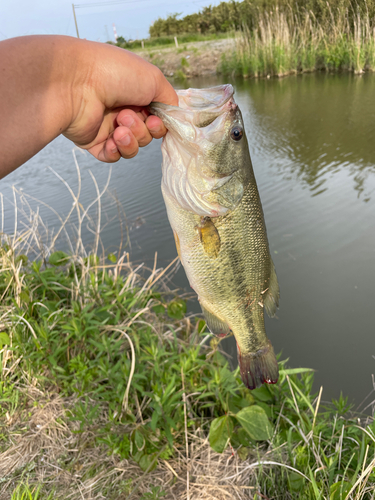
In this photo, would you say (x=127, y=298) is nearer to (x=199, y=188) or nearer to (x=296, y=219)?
(x=199, y=188)

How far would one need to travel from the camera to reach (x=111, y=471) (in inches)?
84.0

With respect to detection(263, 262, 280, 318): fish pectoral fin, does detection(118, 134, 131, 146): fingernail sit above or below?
above

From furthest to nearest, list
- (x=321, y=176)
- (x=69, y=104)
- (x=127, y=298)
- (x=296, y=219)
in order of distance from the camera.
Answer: (x=321, y=176) < (x=296, y=219) < (x=127, y=298) < (x=69, y=104)

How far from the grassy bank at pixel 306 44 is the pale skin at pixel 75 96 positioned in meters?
14.7

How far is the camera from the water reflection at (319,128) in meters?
6.91

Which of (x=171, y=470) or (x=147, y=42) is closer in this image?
(x=171, y=470)

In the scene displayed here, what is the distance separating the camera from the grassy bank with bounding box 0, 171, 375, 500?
2018mm

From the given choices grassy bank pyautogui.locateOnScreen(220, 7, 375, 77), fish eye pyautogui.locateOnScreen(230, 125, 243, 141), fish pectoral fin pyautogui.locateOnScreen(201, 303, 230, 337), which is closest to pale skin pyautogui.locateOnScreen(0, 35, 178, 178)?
fish eye pyautogui.locateOnScreen(230, 125, 243, 141)

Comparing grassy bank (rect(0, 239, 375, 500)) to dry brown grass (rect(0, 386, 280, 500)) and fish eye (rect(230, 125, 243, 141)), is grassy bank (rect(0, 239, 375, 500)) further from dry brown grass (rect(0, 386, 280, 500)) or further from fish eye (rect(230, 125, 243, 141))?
fish eye (rect(230, 125, 243, 141))

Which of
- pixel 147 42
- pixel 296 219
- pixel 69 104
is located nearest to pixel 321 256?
pixel 296 219

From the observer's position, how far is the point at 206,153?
156cm

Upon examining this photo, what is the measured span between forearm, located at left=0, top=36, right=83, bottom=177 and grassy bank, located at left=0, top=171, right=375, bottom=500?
5.31 feet

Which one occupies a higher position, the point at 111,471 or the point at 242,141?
the point at 242,141

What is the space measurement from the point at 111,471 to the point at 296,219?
4.60 meters
